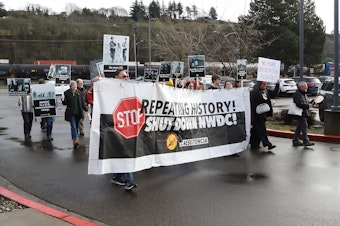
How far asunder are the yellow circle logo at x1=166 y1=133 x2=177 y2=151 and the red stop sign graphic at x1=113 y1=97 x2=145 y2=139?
2.49 ft

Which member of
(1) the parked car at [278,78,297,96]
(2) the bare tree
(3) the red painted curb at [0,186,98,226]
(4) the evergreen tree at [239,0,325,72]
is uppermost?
(4) the evergreen tree at [239,0,325,72]

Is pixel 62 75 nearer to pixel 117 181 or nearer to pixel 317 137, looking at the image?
pixel 317 137

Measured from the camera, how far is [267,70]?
9711mm

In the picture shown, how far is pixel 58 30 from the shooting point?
103562 mm

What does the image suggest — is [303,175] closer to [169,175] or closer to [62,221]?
[169,175]

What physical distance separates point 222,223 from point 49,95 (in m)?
8.65

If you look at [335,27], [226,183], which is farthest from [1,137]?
[335,27]

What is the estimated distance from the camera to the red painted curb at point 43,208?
4977 mm

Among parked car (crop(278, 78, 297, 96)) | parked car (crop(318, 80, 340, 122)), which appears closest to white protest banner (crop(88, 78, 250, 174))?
parked car (crop(318, 80, 340, 122))

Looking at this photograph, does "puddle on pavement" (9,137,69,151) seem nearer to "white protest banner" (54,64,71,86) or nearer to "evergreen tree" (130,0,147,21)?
"white protest banner" (54,64,71,86)

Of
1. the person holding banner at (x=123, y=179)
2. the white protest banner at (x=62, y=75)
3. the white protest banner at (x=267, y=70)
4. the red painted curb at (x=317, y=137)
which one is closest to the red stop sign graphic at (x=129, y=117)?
the person holding banner at (x=123, y=179)

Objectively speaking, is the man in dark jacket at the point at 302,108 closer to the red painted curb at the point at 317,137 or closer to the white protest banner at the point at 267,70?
the white protest banner at the point at 267,70

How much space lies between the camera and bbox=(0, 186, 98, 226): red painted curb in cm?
498

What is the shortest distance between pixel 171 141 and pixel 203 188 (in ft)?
3.84
